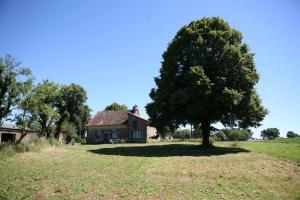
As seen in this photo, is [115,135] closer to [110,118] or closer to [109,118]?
[110,118]

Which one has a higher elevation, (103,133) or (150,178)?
(103,133)

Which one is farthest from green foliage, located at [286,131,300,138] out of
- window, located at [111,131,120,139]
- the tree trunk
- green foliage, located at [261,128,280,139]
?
the tree trunk

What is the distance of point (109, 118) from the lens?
65250 millimetres

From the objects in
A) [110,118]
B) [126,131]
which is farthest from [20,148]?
[110,118]

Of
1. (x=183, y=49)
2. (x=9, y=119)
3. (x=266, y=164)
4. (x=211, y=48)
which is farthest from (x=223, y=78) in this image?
(x=9, y=119)

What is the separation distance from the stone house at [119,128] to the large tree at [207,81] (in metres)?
23.9

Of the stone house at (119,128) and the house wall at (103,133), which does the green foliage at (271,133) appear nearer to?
the stone house at (119,128)

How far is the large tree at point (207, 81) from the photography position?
101ft

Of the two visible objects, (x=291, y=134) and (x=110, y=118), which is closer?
(x=110, y=118)

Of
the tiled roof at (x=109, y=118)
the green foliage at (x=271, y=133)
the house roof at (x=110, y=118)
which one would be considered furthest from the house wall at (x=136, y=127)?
the green foliage at (x=271, y=133)

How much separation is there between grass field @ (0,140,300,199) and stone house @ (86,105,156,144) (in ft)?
116

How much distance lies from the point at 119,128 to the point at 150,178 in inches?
1791

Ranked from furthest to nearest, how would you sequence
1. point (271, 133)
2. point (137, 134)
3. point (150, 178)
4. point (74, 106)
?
point (271, 133), point (74, 106), point (137, 134), point (150, 178)

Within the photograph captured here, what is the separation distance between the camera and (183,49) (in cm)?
3484
